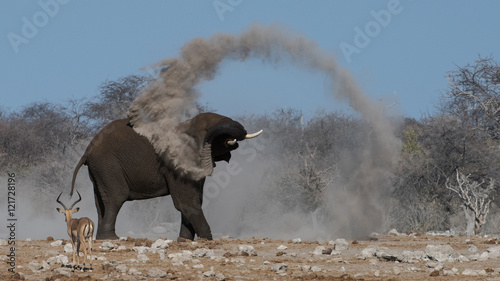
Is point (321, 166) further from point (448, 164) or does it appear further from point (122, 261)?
point (122, 261)

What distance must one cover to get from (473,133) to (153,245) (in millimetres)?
20539

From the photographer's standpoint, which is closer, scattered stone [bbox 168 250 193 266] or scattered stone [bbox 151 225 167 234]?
scattered stone [bbox 168 250 193 266]

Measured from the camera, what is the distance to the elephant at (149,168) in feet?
66.8

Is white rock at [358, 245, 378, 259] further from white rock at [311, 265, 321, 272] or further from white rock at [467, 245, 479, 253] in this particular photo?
white rock at [467, 245, 479, 253]

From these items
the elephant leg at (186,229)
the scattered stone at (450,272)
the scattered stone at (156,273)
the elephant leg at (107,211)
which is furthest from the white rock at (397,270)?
the elephant leg at (107,211)

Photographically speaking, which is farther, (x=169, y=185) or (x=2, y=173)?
(x=2, y=173)

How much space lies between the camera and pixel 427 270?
15219 millimetres

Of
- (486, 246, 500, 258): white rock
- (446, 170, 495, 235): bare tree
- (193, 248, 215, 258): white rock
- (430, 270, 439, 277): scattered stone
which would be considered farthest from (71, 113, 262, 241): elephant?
(446, 170, 495, 235): bare tree

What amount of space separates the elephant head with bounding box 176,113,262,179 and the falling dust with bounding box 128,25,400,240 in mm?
53

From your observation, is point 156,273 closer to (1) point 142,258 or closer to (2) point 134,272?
(2) point 134,272

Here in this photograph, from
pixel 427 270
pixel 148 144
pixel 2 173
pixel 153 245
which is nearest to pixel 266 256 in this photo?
pixel 153 245

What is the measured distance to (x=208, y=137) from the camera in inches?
801

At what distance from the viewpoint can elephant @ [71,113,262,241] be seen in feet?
66.8

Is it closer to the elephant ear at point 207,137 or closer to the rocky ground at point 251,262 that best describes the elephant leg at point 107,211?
the rocky ground at point 251,262
